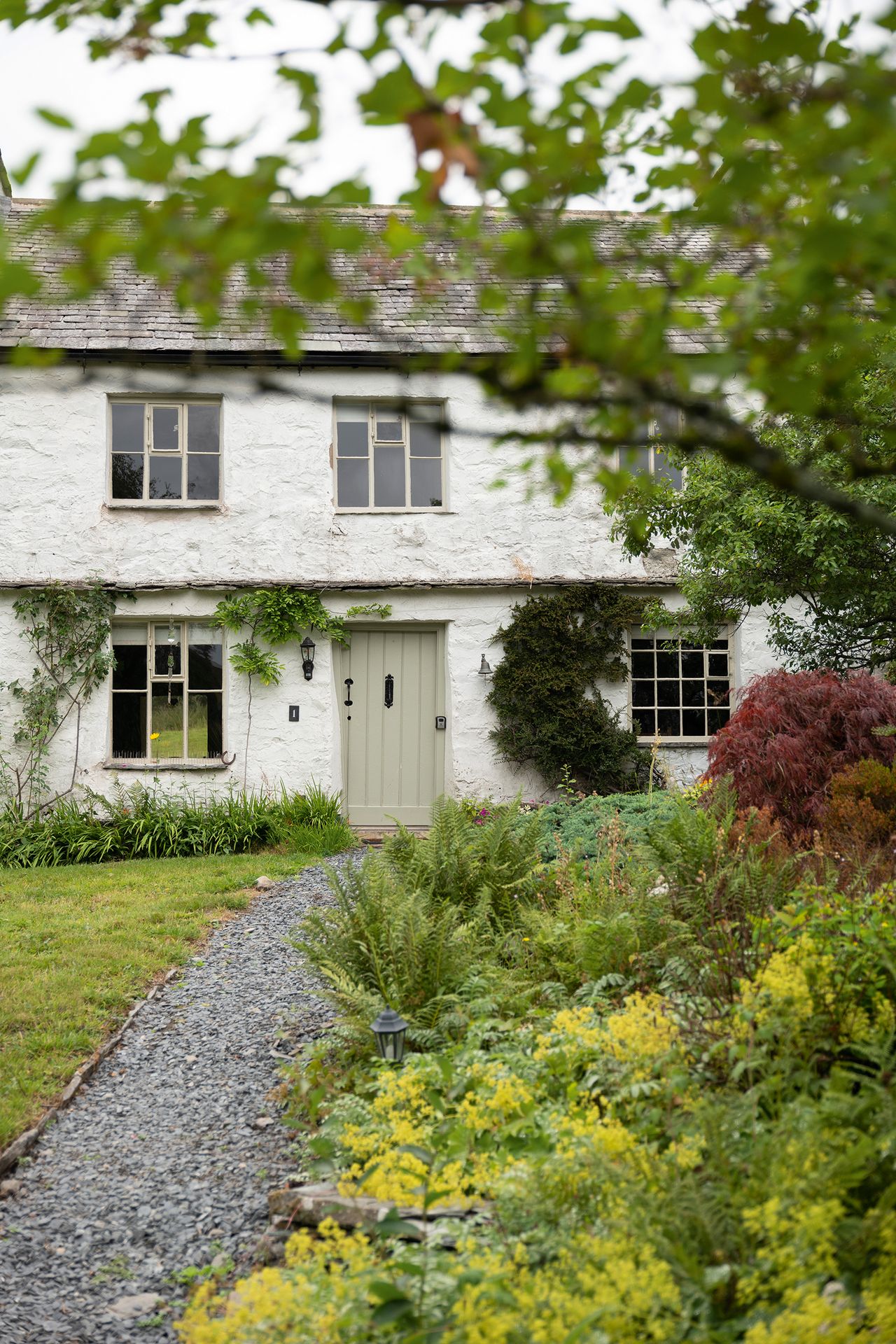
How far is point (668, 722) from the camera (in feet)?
40.2

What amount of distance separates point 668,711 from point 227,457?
19.7 feet

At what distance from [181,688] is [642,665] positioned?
5.47 meters

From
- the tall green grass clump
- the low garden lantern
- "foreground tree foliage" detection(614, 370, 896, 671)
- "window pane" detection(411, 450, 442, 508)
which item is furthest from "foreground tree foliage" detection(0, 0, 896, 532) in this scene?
"window pane" detection(411, 450, 442, 508)

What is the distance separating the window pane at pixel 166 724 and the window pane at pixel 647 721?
5.34 metres

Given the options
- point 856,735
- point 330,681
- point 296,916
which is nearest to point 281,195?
point 856,735

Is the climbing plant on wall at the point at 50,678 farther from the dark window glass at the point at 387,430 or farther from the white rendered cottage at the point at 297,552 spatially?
the dark window glass at the point at 387,430

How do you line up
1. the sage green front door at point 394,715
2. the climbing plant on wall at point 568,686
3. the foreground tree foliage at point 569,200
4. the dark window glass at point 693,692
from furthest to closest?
the dark window glass at point 693,692, the sage green front door at point 394,715, the climbing plant on wall at point 568,686, the foreground tree foliage at point 569,200

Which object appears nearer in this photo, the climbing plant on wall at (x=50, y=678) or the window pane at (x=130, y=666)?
the climbing plant on wall at (x=50, y=678)

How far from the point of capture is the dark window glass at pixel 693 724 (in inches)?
483

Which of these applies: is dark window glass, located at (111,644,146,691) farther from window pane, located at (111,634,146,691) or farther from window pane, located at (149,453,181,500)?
window pane, located at (149,453,181,500)

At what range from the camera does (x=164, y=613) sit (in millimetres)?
11766

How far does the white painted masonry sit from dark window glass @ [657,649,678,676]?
61cm

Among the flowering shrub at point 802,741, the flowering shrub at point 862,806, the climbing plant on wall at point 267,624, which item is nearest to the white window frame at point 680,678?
the climbing plant on wall at point 267,624

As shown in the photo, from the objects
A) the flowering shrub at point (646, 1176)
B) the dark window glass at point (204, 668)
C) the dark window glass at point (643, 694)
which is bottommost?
the flowering shrub at point (646, 1176)
